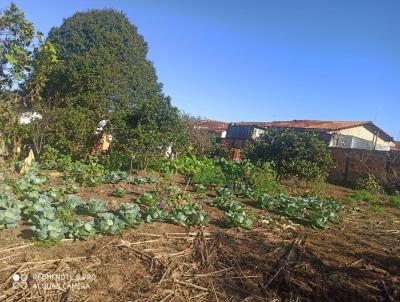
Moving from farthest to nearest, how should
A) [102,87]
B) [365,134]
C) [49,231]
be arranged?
[365,134] < [102,87] < [49,231]

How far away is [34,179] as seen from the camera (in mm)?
7770

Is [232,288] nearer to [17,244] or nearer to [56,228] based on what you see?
[56,228]

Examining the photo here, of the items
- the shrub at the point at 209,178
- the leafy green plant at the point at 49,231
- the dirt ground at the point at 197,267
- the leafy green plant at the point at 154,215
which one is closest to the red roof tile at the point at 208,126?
the shrub at the point at 209,178

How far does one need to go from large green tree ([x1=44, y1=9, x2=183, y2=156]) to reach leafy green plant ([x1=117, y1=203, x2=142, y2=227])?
6038mm

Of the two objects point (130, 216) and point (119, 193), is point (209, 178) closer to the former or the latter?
point (119, 193)

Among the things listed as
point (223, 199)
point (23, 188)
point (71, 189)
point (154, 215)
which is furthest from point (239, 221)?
point (23, 188)

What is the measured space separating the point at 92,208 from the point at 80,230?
1.01 m

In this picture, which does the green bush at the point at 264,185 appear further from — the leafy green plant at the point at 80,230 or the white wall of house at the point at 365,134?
the white wall of house at the point at 365,134

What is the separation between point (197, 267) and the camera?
4516mm

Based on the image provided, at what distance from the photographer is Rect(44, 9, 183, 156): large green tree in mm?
12625

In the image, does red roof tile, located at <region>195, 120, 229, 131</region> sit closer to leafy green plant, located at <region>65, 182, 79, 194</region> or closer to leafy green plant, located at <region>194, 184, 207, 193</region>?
leafy green plant, located at <region>194, 184, 207, 193</region>

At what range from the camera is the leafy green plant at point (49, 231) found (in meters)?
4.71

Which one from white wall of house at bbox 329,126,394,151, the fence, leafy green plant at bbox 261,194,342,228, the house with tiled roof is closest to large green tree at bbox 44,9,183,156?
leafy green plant at bbox 261,194,342,228

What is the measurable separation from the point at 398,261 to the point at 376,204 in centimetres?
615
